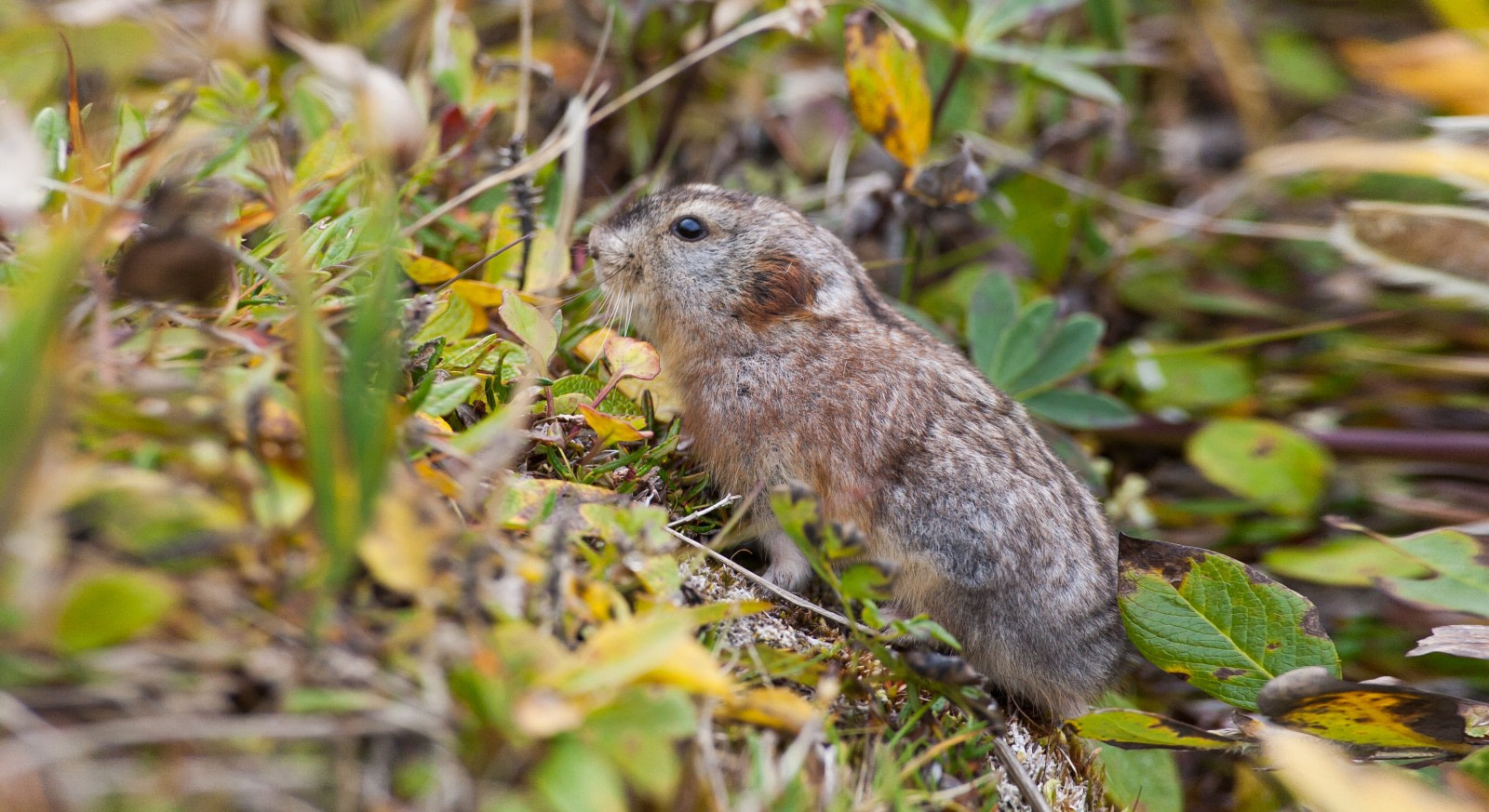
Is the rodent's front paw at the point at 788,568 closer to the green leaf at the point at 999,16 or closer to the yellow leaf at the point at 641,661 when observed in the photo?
the yellow leaf at the point at 641,661

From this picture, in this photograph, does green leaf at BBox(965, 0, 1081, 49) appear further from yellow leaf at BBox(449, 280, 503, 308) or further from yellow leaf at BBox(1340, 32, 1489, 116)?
yellow leaf at BBox(449, 280, 503, 308)

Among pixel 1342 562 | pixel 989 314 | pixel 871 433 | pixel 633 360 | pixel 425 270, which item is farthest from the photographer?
pixel 989 314

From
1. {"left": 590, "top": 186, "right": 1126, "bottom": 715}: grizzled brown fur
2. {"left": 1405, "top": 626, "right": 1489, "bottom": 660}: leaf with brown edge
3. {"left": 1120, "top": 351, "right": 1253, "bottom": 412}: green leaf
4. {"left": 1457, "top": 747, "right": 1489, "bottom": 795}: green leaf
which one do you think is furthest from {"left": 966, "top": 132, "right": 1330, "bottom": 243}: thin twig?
{"left": 1457, "top": 747, "right": 1489, "bottom": 795}: green leaf

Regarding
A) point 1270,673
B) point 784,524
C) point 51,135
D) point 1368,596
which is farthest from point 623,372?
point 1368,596

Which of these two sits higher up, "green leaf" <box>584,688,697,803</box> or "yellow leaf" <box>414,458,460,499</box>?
"yellow leaf" <box>414,458,460,499</box>

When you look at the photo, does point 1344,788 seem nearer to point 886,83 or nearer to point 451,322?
point 451,322

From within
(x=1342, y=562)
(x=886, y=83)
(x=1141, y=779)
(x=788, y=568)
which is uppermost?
(x=886, y=83)

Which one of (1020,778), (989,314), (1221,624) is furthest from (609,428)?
(989,314)
